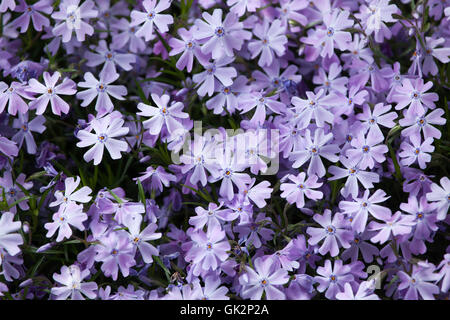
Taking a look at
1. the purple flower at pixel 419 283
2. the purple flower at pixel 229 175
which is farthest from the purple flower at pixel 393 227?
the purple flower at pixel 229 175

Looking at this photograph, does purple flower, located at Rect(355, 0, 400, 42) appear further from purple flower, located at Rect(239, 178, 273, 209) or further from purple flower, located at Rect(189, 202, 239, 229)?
purple flower, located at Rect(189, 202, 239, 229)

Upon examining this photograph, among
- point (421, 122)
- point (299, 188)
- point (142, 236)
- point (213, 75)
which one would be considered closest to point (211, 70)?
point (213, 75)

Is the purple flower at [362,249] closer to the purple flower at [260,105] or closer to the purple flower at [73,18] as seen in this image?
the purple flower at [260,105]

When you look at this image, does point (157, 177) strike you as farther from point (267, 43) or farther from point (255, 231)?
point (267, 43)

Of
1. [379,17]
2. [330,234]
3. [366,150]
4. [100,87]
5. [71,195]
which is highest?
[379,17]

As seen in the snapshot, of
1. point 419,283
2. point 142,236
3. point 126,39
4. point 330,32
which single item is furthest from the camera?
point 126,39

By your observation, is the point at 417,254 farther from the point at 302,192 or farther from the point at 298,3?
the point at 298,3
